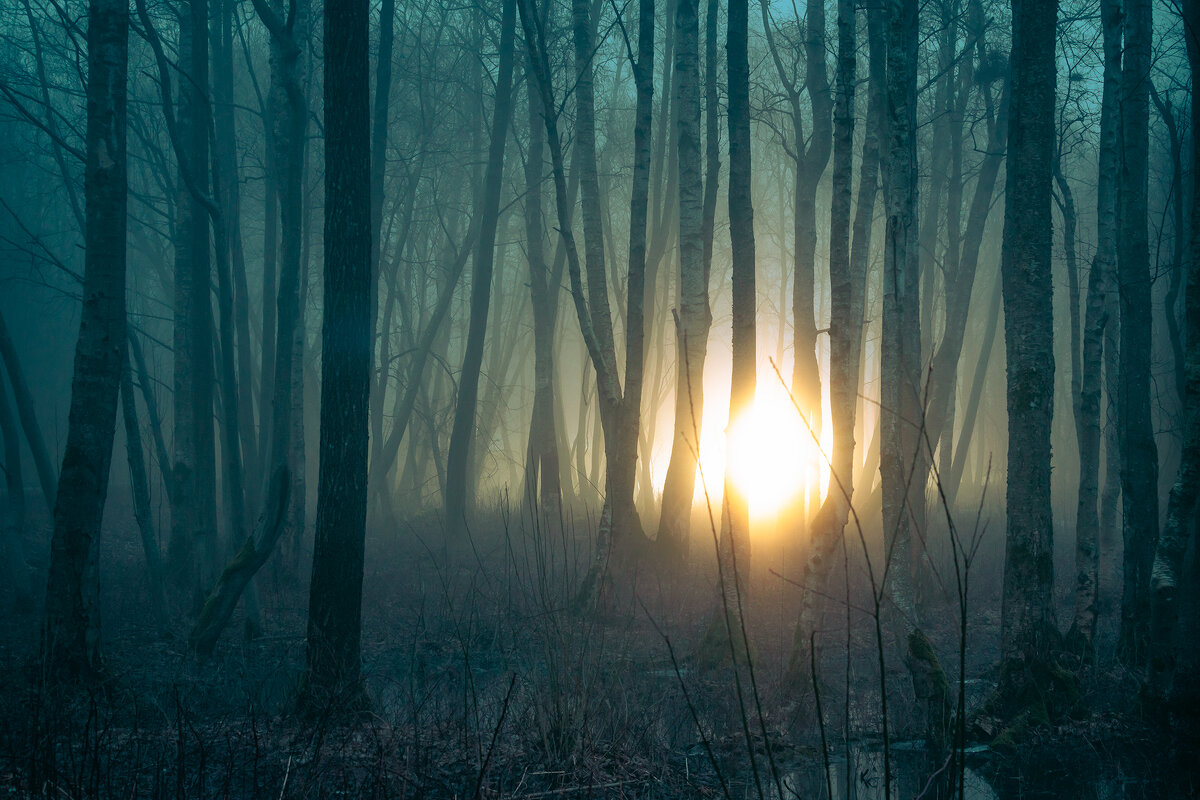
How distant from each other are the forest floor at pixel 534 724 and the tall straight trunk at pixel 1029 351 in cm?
70

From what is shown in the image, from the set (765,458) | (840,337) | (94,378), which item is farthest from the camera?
(765,458)

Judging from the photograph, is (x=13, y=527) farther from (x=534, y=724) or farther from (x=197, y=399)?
(x=534, y=724)

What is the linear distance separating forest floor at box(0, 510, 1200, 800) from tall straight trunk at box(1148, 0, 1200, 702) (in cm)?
47

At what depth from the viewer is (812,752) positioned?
204 inches

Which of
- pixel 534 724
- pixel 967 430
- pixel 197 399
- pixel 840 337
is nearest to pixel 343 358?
pixel 534 724

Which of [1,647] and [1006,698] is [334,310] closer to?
[1,647]

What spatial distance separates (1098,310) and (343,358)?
7117 millimetres

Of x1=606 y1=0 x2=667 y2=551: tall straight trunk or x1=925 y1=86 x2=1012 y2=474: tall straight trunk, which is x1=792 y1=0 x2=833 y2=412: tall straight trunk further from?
x1=606 y1=0 x2=667 y2=551: tall straight trunk

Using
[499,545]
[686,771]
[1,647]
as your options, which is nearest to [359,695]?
[686,771]

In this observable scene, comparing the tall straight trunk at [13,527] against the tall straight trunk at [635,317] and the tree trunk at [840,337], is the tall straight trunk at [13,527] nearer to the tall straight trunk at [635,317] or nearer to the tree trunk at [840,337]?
the tall straight trunk at [635,317]

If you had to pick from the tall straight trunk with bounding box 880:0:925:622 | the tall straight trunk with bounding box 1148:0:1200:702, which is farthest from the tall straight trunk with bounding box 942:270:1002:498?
the tall straight trunk with bounding box 1148:0:1200:702

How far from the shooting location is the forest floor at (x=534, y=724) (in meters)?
3.98

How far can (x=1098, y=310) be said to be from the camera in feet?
24.9

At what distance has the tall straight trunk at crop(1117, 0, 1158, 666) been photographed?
6551mm
